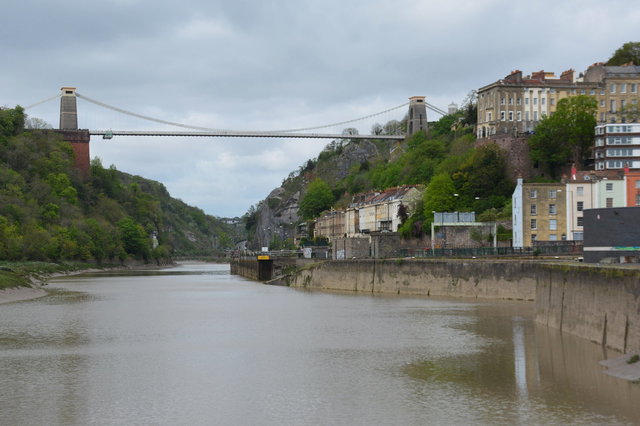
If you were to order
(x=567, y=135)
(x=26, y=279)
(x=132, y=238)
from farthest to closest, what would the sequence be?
(x=132, y=238) → (x=567, y=135) → (x=26, y=279)

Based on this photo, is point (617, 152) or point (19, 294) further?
point (617, 152)

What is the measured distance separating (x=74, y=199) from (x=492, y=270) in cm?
8894

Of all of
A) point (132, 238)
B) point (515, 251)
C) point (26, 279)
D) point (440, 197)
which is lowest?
point (26, 279)

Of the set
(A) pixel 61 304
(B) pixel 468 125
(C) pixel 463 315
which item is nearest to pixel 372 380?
(C) pixel 463 315

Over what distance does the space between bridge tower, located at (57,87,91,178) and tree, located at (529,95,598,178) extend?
249ft

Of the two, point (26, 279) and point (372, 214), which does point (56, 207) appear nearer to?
point (372, 214)

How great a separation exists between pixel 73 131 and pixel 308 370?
11070cm

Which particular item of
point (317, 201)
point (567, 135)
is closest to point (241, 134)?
point (317, 201)

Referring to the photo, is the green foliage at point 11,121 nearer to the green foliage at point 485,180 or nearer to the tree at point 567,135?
the green foliage at point 485,180

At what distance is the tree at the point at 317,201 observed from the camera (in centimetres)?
11650

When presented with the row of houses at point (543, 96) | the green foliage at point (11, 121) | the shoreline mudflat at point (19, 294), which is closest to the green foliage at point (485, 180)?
the row of houses at point (543, 96)

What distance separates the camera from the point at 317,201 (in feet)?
382

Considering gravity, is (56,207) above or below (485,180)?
below

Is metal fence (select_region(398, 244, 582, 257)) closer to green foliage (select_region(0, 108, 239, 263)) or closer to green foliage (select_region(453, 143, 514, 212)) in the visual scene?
green foliage (select_region(453, 143, 514, 212))
